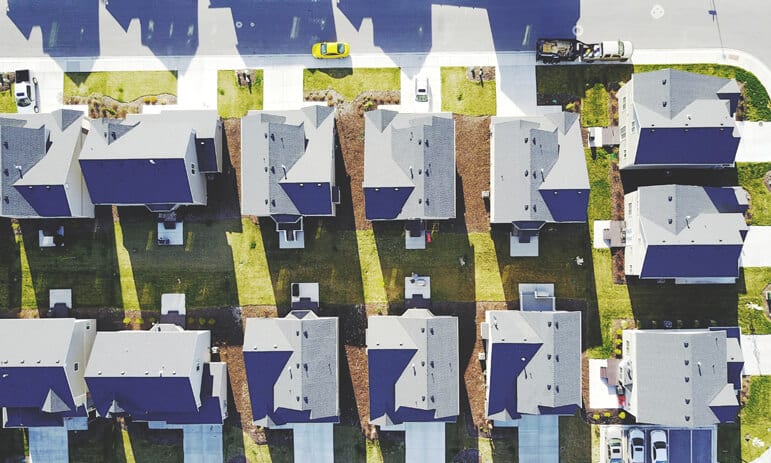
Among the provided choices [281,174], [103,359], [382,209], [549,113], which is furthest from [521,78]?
[103,359]

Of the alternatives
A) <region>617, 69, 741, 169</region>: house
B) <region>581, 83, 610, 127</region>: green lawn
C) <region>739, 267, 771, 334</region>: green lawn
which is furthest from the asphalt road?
<region>739, 267, 771, 334</region>: green lawn

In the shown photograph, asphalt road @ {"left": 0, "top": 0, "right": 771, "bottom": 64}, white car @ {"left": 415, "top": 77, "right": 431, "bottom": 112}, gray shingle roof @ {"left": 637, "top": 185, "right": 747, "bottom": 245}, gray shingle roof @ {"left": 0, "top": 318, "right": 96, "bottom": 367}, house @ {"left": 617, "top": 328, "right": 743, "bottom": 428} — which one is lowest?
house @ {"left": 617, "top": 328, "right": 743, "bottom": 428}

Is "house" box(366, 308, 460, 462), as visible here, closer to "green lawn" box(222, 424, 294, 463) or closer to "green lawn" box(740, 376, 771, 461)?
"green lawn" box(222, 424, 294, 463)

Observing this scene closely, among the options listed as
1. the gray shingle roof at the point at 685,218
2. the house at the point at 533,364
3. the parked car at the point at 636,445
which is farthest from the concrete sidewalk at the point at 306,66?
the parked car at the point at 636,445

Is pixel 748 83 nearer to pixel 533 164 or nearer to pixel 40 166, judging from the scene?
pixel 533 164

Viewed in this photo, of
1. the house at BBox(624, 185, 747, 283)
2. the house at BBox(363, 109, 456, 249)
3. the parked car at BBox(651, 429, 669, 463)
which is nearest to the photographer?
the house at BBox(624, 185, 747, 283)

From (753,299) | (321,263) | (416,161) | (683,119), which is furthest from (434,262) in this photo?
(753,299)
